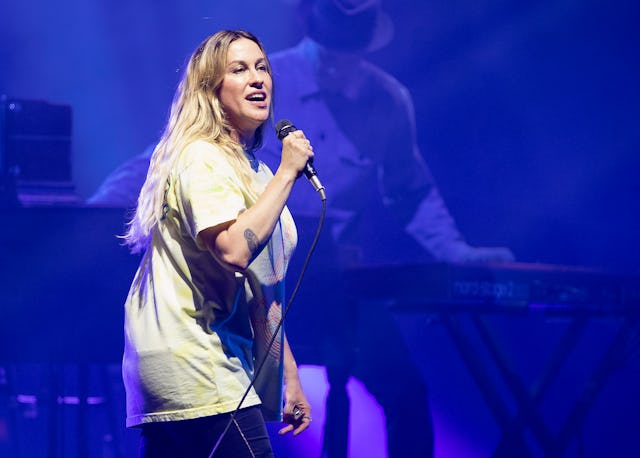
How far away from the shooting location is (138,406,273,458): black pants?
1658 mm

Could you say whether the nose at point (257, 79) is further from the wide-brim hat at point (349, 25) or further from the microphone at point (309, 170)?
the wide-brim hat at point (349, 25)

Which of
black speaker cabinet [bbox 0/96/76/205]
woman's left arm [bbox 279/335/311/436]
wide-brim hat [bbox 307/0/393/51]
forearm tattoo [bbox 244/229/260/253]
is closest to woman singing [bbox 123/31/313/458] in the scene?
forearm tattoo [bbox 244/229/260/253]

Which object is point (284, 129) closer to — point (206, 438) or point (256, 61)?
point (256, 61)

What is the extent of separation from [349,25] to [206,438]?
13.5ft

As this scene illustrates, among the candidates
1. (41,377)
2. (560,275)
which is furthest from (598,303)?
(41,377)

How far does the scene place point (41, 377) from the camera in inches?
195

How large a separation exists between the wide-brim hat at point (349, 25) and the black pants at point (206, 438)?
3958mm

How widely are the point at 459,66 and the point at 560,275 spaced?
7.51 ft

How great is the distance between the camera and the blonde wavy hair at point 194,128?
5.77 feet

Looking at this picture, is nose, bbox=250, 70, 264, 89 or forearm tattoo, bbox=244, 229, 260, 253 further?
nose, bbox=250, 70, 264, 89

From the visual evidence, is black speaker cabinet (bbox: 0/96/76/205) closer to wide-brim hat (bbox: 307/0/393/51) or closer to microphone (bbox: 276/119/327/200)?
wide-brim hat (bbox: 307/0/393/51)

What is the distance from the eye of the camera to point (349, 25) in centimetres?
536

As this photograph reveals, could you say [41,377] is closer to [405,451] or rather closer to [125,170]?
[125,170]

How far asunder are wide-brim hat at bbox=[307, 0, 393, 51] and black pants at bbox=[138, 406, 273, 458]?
3958mm
